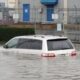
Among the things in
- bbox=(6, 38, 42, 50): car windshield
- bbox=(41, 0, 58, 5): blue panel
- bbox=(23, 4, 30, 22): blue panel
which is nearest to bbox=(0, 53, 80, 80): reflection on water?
bbox=(6, 38, 42, 50): car windshield

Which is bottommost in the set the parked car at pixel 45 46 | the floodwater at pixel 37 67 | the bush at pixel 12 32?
the bush at pixel 12 32

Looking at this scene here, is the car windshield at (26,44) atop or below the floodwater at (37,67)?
atop

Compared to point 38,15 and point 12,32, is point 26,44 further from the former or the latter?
point 38,15

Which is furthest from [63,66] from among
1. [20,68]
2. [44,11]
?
[44,11]

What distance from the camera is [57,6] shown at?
2093 inches

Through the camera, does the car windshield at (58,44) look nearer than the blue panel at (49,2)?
Yes

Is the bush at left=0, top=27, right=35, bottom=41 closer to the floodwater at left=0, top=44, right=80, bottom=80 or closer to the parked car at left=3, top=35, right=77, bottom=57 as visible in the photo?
the floodwater at left=0, top=44, right=80, bottom=80

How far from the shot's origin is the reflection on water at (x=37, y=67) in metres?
15.5

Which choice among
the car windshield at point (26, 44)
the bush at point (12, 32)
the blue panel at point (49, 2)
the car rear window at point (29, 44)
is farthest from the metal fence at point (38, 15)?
the car rear window at point (29, 44)

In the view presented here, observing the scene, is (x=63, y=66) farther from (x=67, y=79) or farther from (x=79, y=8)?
(x=79, y=8)

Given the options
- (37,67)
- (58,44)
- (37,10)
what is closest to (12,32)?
(37,10)

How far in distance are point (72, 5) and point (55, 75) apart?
115ft

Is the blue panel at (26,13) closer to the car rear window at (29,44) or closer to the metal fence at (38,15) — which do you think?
the metal fence at (38,15)

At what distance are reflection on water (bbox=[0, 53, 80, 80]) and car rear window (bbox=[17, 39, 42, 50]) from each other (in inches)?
16.3
